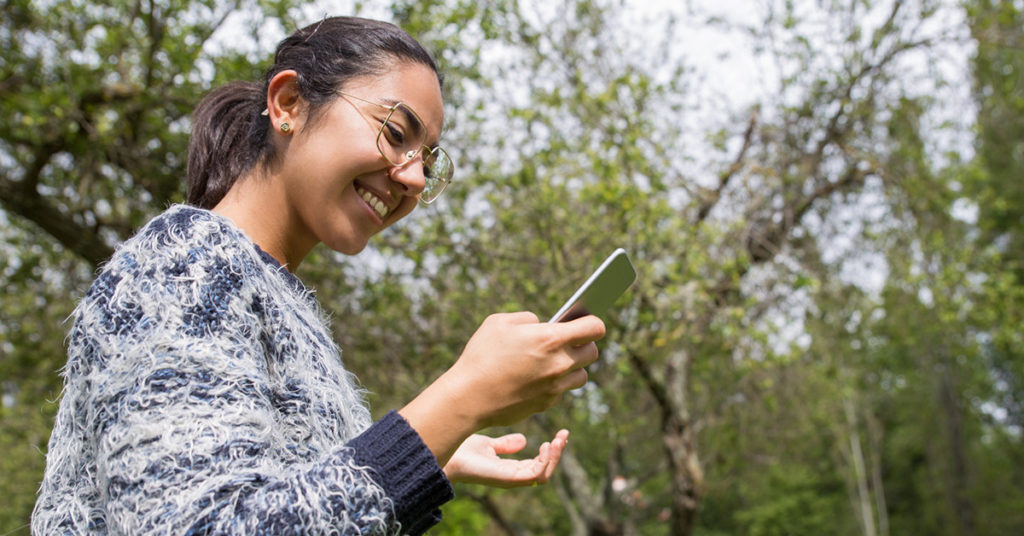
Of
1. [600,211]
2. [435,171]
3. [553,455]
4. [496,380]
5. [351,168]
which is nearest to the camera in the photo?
[496,380]

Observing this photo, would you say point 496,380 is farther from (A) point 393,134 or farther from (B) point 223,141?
(B) point 223,141

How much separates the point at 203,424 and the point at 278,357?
0.23 meters

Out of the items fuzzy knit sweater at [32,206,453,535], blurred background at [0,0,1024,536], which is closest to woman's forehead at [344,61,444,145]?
fuzzy knit sweater at [32,206,453,535]

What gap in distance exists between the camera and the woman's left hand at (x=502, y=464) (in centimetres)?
133

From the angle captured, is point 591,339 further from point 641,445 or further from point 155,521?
point 641,445

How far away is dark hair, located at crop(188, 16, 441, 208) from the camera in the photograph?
1.27 m

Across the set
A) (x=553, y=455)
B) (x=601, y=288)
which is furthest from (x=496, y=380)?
(x=553, y=455)

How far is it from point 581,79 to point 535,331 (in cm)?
566

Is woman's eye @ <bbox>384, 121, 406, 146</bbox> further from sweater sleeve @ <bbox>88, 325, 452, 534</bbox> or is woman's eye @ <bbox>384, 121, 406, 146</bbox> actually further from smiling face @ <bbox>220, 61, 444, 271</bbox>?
sweater sleeve @ <bbox>88, 325, 452, 534</bbox>

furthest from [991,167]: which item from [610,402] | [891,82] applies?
[610,402]

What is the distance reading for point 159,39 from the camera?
5.20 m

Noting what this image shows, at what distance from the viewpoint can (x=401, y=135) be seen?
49.3 inches

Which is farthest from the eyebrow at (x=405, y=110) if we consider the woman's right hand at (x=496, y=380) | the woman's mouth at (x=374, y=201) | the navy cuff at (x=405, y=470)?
the navy cuff at (x=405, y=470)

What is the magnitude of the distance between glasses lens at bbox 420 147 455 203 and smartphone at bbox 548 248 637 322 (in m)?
0.41
